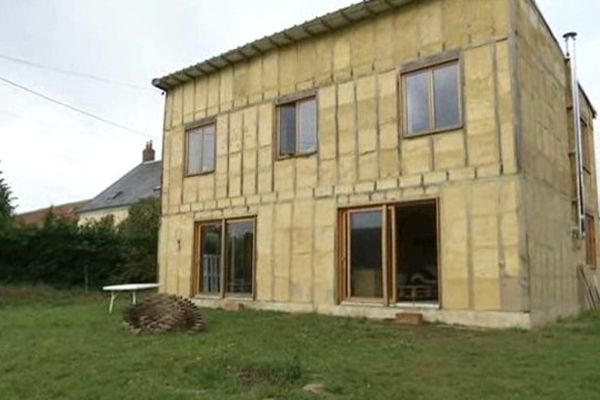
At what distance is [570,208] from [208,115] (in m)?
8.88

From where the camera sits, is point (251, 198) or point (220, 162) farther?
point (220, 162)

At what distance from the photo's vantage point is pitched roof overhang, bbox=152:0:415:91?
40.2 feet

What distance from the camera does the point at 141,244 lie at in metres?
21.8

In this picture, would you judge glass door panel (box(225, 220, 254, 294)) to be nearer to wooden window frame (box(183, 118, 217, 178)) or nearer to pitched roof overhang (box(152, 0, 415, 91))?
wooden window frame (box(183, 118, 217, 178))

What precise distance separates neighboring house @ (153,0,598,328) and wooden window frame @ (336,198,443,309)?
3 cm

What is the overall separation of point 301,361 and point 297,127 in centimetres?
722

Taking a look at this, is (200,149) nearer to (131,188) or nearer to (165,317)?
(165,317)

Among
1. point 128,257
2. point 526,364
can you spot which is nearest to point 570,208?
point 526,364

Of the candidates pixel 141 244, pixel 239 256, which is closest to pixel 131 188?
pixel 141 244

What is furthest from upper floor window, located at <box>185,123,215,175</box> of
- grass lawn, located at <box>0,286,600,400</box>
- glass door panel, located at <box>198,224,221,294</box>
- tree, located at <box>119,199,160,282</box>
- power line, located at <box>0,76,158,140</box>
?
tree, located at <box>119,199,160,282</box>

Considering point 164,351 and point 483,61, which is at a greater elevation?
point 483,61

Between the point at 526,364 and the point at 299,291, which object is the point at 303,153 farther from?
the point at 526,364

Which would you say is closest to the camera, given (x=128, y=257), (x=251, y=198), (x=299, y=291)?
(x=299, y=291)

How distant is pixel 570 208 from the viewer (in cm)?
1312
